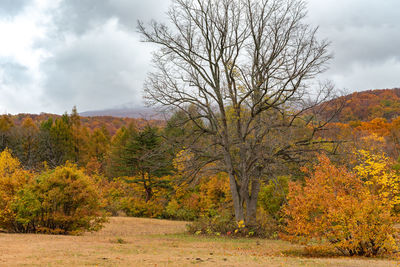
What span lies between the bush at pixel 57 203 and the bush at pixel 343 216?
8896 millimetres

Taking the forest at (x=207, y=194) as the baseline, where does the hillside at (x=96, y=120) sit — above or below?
above

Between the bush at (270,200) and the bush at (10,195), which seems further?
the bush at (270,200)

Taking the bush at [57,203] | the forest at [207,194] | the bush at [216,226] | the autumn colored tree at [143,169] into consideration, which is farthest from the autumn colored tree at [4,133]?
the bush at [216,226]

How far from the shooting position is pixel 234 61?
1625cm

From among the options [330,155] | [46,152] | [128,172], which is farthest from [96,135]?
[330,155]

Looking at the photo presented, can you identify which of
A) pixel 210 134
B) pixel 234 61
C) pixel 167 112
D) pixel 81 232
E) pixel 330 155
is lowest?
pixel 81 232

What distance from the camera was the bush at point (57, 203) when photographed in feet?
45.4

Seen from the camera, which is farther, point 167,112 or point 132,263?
point 167,112

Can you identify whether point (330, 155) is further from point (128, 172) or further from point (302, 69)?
point (128, 172)

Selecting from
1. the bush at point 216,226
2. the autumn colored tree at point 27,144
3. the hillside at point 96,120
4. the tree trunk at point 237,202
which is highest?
the hillside at point 96,120

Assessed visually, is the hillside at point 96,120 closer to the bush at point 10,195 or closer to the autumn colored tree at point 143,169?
the autumn colored tree at point 143,169

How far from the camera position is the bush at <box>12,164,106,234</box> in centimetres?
1384

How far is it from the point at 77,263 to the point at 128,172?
93.8ft

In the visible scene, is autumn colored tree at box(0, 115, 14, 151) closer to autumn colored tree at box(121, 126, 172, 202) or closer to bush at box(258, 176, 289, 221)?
autumn colored tree at box(121, 126, 172, 202)
